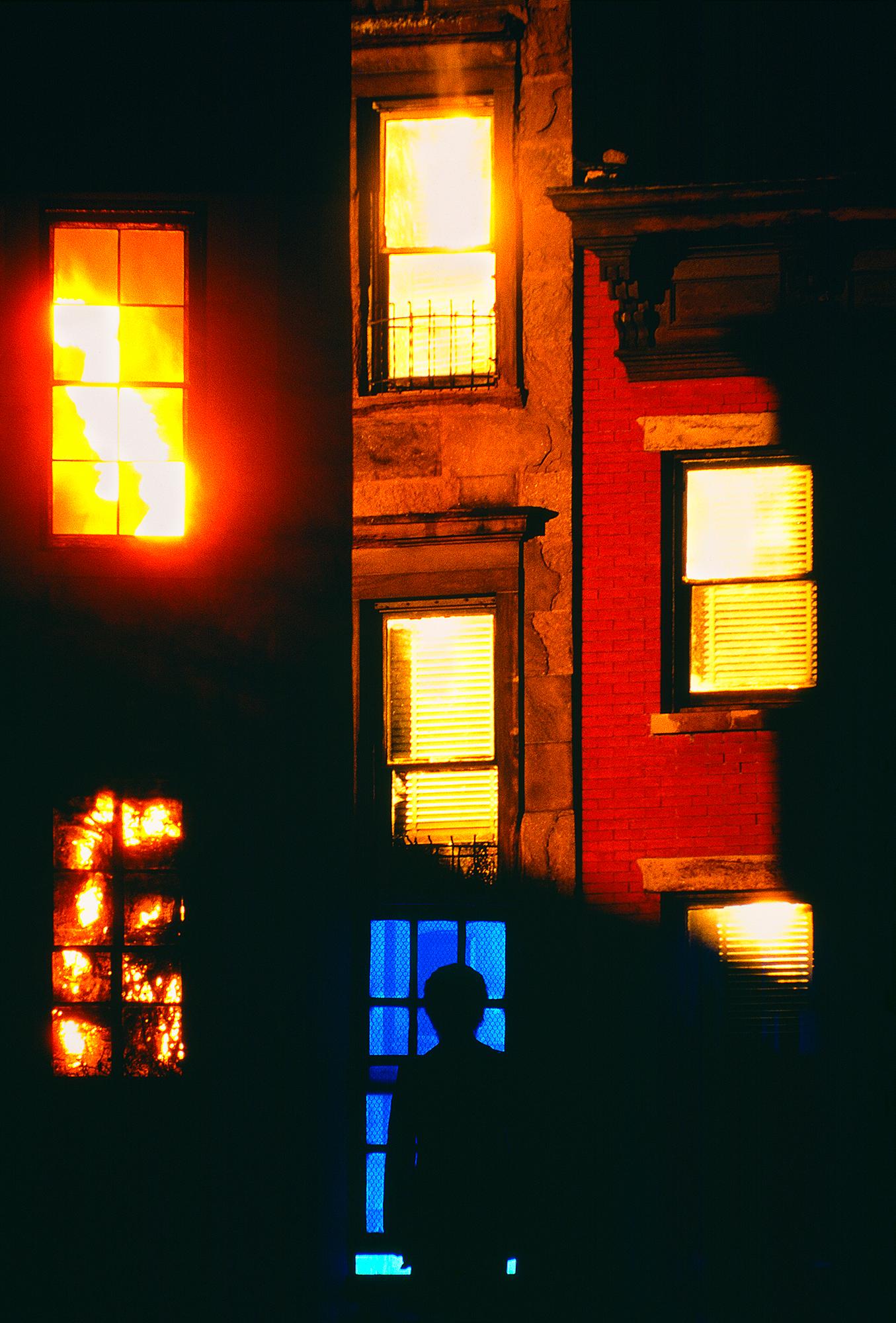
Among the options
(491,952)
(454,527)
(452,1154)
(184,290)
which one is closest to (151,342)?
(184,290)

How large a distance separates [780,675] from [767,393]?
1.90 m

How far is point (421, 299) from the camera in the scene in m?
8.20

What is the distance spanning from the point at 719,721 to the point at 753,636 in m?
0.69

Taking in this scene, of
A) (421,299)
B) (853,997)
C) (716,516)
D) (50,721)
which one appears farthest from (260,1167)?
(421,299)

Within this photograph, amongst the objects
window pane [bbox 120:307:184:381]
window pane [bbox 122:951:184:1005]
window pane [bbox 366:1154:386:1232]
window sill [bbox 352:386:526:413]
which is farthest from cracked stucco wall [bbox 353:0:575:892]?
window pane [bbox 122:951:184:1005]

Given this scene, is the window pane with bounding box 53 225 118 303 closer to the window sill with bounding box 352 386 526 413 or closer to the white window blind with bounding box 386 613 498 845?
the window sill with bounding box 352 386 526 413

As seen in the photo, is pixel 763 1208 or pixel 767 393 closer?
pixel 763 1208

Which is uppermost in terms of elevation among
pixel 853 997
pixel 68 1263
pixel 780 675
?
pixel 780 675

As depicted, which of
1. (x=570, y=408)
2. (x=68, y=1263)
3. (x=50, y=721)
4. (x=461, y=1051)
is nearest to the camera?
(x=461, y=1051)

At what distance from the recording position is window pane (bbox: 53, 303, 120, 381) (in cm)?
761

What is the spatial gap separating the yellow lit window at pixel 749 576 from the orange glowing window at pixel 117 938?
3734 millimetres

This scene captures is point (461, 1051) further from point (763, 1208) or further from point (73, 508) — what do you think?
point (73, 508)

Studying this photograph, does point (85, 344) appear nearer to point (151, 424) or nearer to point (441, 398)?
point (151, 424)

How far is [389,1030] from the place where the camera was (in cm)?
773
